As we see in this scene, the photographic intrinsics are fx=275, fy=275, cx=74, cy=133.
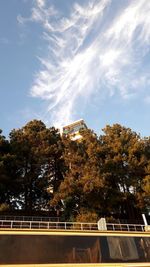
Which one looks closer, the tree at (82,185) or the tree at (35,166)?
the tree at (82,185)

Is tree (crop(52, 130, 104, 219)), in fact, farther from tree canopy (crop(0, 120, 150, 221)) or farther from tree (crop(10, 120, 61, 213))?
tree (crop(10, 120, 61, 213))

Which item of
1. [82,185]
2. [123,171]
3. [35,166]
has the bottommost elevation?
[82,185]

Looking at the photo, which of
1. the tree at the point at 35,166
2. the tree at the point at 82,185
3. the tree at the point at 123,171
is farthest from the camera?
the tree at the point at 35,166

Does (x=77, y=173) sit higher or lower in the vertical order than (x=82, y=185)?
higher

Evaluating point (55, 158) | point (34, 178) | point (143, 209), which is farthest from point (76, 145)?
point (143, 209)

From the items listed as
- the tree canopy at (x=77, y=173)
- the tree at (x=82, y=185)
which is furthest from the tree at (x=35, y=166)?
the tree at (x=82, y=185)

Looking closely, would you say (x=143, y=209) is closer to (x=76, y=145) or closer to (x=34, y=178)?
(x=76, y=145)

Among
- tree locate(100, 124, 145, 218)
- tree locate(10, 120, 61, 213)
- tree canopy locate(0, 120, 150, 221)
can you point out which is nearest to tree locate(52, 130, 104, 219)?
tree canopy locate(0, 120, 150, 221)

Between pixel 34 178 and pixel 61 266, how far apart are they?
94.3 feet

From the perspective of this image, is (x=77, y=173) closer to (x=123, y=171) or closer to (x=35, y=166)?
(x=123, y=171)

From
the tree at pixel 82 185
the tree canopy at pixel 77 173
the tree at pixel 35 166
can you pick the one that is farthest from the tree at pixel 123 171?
the tree at pixel 35 166

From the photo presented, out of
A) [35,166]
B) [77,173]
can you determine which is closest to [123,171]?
[77,173]

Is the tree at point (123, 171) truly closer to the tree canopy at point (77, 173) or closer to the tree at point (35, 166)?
the tree canopy at point (77, 173)

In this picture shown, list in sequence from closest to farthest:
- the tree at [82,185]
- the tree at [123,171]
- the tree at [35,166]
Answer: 1. the tree at [82,185]
2. the tree at [123,171]
3. the tree at [35,166]
